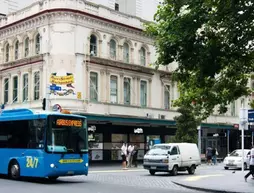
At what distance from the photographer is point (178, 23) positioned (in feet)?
54.4

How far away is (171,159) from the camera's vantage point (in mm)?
28109

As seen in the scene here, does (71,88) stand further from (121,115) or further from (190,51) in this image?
(190,51)

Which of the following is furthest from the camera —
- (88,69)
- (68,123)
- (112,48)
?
(112,48)

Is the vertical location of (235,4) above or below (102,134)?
above

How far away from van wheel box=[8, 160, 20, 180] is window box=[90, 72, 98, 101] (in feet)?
59.0

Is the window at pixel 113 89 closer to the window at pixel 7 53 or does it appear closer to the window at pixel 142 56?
the window at pixel 142 56

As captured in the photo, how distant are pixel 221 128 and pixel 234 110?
4.67 meters

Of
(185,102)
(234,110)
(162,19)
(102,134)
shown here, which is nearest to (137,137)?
(102,134)

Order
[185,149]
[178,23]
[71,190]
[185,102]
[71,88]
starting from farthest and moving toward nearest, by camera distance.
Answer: [71,88] → [185,149] → [185,102] → [71,190] → [178,23]

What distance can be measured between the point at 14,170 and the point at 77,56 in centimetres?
1798

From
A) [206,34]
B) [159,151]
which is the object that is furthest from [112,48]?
[206,34]

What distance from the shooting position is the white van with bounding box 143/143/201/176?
27938 millimetres

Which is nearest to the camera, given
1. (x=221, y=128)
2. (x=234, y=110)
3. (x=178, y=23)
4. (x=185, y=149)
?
(x=178, y=23)

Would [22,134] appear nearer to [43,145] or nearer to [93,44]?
[43,145]
